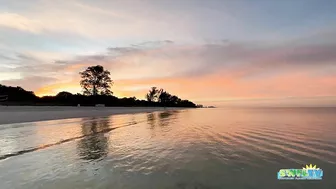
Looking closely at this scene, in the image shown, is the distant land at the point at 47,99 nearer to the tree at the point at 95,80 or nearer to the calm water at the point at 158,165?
the tree at the point at 95,80

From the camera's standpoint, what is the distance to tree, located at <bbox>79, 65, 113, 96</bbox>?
3019 inches

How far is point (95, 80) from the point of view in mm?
77625

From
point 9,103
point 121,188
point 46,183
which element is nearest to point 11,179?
point 46,183

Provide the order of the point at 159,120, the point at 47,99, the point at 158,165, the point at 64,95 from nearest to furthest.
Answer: the point at 158,165 < the point at 159,120 < the point at 47,99 < the point at 64,95

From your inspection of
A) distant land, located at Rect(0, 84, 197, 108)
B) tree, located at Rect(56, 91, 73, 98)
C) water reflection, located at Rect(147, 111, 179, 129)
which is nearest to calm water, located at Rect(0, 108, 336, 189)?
water reflection, located at Rect(147, 111, 179, 129)

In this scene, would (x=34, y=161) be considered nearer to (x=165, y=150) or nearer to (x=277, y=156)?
(x=165, y=150)

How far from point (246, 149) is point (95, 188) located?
745 cm

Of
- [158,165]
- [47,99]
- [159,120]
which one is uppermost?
Result: [47,99]

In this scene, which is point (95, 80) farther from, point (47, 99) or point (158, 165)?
point (158, 165)

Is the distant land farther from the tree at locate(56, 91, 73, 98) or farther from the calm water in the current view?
the calm water

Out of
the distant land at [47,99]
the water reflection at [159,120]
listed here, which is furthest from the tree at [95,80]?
the water reflection at [159,120]

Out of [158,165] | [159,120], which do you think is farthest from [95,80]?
[158,165]

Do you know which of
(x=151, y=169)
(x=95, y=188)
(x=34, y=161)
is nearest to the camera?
(x=95, y=188)

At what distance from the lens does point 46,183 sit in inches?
267
